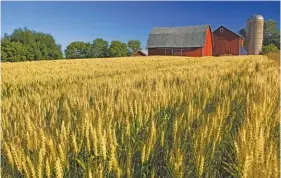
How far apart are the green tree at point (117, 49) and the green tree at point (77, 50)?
23.0ft

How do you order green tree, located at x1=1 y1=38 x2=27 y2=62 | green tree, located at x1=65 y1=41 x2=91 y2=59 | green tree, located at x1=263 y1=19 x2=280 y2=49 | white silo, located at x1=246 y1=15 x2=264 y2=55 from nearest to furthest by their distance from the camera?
white silo, located at x1=246 y1=15 x2=264 y2=55
green tree, located at x1=1 y1=38 x2=27 y2=62
green tree, located at x1=65 y1=41 x2=91 y2=59
green tree, located at x1=263 y1=19 x2=280 y2=49

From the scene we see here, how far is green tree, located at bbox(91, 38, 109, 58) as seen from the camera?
67.4 metres

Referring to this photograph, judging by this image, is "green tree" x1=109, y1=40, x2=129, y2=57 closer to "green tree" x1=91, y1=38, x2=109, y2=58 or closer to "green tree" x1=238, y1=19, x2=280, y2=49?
"green tree" x1=91, y1=38, x2=109, y2=58

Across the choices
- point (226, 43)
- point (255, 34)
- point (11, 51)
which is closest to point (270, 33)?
point (255, 34)

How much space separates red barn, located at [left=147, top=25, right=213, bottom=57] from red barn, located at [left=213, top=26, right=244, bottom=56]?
1014mm

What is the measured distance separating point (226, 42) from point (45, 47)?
115ft

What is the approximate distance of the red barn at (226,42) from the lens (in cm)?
4588

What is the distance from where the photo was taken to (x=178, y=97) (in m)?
2.18

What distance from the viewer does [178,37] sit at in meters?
48.4

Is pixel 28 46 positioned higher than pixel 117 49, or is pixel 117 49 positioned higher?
pixel 28 46

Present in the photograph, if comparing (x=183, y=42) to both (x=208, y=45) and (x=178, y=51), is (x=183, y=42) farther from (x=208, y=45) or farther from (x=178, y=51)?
(x=208, y=45)

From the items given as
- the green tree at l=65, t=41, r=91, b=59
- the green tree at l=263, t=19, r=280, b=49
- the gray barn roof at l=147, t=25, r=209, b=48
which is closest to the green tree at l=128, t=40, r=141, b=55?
the green tree at l=65, t=41, r=91, b=59

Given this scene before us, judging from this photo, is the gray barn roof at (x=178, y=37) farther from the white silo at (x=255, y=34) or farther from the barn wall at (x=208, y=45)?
the white silo at (x=255, y=34)

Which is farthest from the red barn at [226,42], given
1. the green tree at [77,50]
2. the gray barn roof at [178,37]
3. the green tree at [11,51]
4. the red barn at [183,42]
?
the green tree at [11,51]
